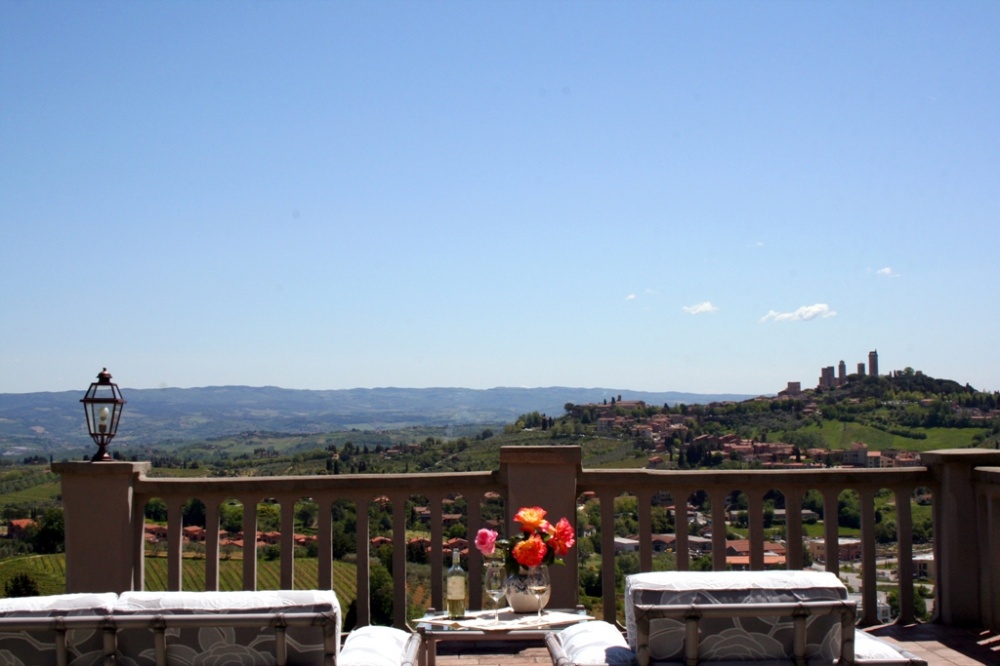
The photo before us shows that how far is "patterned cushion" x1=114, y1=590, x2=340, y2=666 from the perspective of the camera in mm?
3096

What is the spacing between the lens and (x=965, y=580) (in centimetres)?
599

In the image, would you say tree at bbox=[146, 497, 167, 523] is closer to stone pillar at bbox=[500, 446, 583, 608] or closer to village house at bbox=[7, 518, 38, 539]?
village house at bbox=[7, 518, 38, 539]

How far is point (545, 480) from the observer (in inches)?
238

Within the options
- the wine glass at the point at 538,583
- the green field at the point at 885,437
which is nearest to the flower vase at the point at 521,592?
the wine glass at the point at 538,583

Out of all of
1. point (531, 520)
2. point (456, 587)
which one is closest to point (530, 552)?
point (531, 520)

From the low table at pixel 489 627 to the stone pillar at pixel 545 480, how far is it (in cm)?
147

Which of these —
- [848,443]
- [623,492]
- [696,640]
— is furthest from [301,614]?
[848,443]

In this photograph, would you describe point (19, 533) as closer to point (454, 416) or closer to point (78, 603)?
point (78, 603)

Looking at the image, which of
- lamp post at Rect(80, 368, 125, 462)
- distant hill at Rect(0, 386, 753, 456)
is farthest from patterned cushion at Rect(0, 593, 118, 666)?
distant hill at Rect(0, 386, 753, 456)

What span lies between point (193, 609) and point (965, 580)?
505 cm

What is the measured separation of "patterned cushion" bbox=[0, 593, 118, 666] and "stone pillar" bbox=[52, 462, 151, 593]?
2.78m

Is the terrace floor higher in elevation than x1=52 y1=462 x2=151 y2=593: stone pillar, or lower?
lower

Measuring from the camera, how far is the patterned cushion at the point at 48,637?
3088mm

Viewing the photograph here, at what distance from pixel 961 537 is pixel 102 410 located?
564cm
